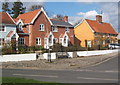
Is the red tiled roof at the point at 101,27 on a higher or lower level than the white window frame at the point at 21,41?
higher

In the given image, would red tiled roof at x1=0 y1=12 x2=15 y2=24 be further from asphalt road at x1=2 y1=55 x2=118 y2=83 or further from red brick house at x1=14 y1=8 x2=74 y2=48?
asphalt road at x1=2 y1=55 x2=118 y2=83

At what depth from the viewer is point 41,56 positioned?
29891 mm

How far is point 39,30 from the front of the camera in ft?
143

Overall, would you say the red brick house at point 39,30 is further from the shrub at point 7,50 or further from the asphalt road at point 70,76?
the asphalt road at point 70,76

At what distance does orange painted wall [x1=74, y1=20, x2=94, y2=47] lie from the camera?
58906 mm

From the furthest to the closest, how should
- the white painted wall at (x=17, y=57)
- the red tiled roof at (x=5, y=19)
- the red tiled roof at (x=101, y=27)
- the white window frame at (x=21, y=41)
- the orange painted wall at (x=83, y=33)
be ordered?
the red tiled roof at (x=101, y=27) < the orange painted wall at (x=83, y=33) < the white window frame at (x=21, y=41) < the red tiled roof at (x=5, y=19) < the white painted wall at (x=17, y=57)

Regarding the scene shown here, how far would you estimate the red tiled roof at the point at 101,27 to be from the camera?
60.3 meters

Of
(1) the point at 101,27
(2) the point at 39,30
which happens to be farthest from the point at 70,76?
(1) the point at 101,27

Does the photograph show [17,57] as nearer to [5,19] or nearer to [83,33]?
[5,19]

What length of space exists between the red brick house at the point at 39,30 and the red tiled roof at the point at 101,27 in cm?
1438

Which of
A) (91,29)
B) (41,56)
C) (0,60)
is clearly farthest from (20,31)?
(91,29)

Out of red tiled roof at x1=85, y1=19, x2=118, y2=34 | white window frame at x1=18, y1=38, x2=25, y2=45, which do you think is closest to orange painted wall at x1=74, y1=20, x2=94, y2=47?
red tiled roof at x1=85, y1=19, x2=118, y2=34

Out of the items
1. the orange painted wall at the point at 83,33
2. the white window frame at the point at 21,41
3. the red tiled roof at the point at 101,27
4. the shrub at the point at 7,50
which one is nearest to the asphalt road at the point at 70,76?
the shrub at the point at 7,50

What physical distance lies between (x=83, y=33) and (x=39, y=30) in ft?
67.8
